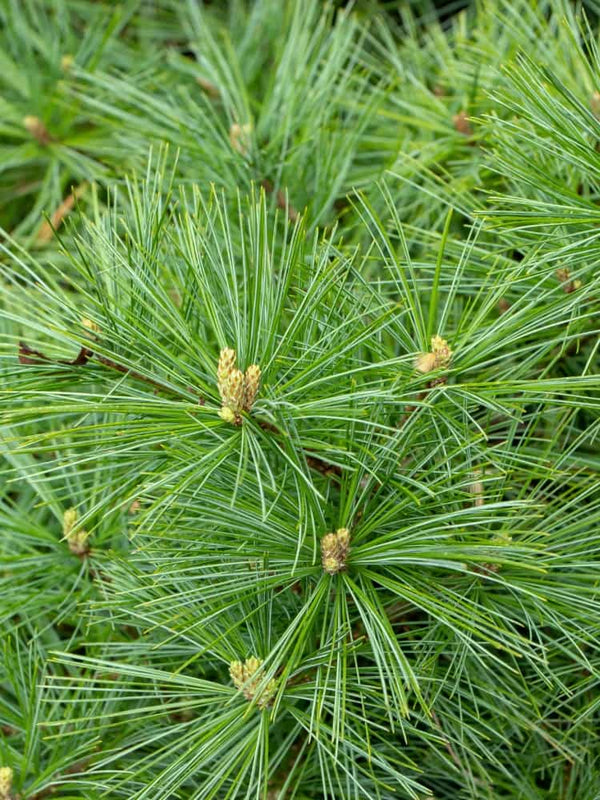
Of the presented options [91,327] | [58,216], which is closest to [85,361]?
[91,327]

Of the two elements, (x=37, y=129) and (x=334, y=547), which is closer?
(x=334, y=547)

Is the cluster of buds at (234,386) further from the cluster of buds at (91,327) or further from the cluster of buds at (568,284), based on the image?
the cluster of buds at (568,284)

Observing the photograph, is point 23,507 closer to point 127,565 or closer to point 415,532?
point 127,565

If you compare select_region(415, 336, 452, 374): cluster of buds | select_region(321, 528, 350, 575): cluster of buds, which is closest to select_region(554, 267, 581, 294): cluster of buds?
select_region(415, 336, 452, 374): cluster of buds

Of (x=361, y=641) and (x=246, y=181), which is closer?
(x=361, y=641)

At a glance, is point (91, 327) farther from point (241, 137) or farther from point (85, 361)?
point (241, 137)

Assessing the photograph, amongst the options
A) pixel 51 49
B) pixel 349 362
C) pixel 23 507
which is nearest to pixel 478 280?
pixel 349 362
